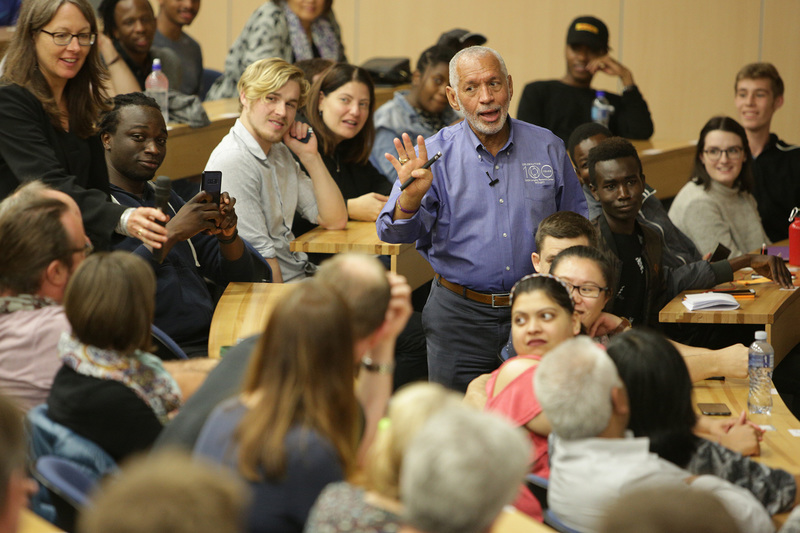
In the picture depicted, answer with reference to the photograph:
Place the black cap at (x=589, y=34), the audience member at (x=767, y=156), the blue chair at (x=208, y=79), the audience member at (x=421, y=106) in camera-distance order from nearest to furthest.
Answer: the audience member at (x=421, y=106), the audience member at (x=767, y=156), the black cap at (x=589, y=34), the blue chair at (x=208, y=79)

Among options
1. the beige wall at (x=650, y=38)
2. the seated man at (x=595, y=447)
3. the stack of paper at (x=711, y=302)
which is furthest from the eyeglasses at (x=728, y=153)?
the beige wall at (x=650, y=38)

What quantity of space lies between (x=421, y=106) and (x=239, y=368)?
3687mm

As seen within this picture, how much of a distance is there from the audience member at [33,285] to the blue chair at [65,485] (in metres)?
0.43

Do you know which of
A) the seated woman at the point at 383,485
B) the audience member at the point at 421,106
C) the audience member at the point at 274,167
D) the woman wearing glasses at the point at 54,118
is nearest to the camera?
the seated woman at the point at 383,485

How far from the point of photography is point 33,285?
2.40 meters

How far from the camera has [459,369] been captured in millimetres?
3373

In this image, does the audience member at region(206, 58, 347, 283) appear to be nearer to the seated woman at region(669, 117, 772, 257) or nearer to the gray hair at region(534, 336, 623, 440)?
the seated woman at region(669, 117, 772, 257)

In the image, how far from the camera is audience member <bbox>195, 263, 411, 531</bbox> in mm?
1578

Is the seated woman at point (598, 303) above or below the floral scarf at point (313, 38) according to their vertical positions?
below

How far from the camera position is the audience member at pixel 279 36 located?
→ 17.9 feet

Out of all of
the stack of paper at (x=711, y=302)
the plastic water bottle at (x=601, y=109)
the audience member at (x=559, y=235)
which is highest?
the plastic water bottle at (x=601, y=109)

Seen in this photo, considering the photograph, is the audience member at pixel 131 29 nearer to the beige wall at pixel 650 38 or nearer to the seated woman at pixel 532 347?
the seated woman at pixel 532 347

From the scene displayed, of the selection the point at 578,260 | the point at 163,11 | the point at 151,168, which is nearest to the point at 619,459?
the point at 578,260

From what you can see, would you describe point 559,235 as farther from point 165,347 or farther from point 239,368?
point 239,368
